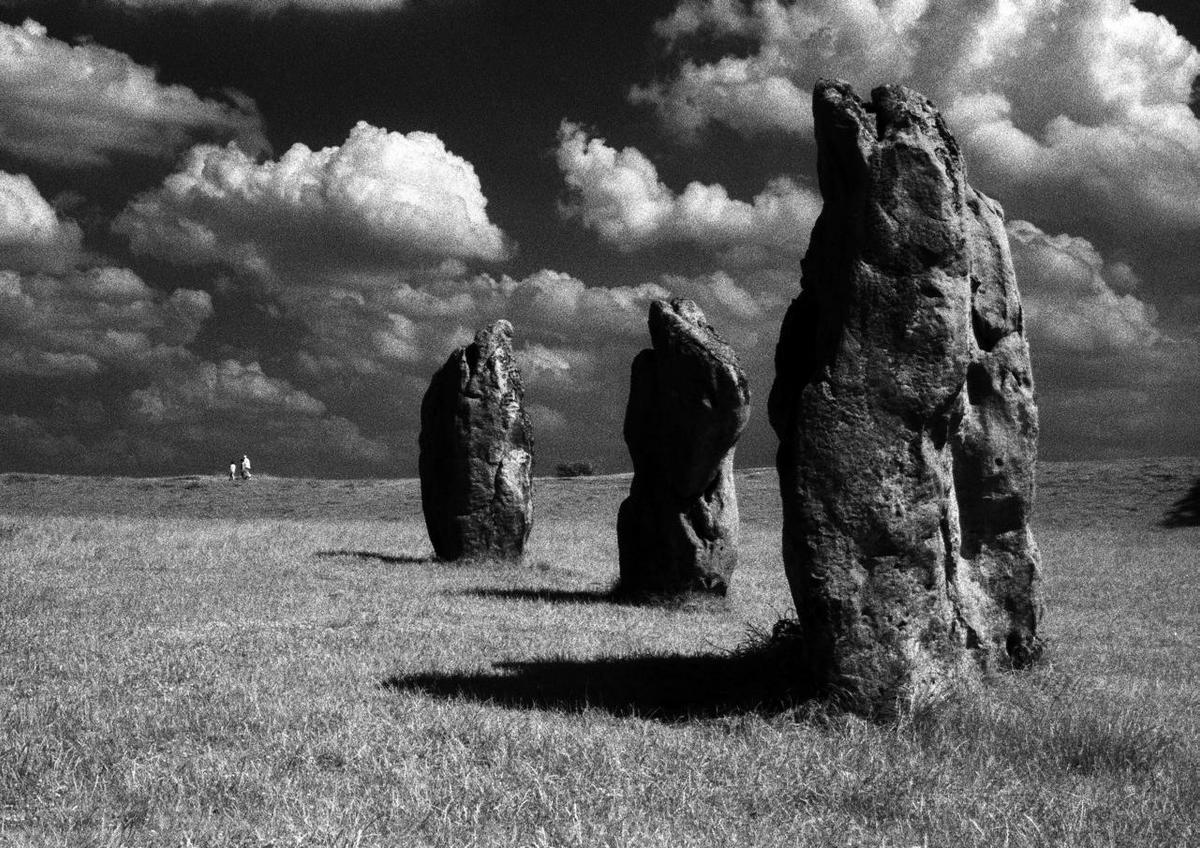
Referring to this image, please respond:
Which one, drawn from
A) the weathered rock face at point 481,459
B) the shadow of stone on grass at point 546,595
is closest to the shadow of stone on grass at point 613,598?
the shadow of stone on grass at point 546,595

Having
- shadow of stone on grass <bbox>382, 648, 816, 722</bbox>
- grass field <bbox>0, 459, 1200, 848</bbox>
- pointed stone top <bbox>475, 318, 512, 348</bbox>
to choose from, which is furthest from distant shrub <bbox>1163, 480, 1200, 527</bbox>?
shadow of stone on grass <bbox>382, 648, 816, 722</bbox>

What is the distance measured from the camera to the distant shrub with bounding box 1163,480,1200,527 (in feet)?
142

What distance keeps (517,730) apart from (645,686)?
2.58 m

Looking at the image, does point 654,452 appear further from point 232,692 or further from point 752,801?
point 752,801

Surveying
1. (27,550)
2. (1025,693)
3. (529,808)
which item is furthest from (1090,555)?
(529,808)

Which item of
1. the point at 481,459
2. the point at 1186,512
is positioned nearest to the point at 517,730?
the point at 481,459

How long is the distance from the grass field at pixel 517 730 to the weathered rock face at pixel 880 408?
2.23 feet

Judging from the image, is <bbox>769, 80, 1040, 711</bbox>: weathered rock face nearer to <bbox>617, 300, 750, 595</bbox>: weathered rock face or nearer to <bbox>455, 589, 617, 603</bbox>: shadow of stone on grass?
<bbox>617, 300, 750, 595</bbox>: weathered rock face

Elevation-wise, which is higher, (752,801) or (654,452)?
(654,452)

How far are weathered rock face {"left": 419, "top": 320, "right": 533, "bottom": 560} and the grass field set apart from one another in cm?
500

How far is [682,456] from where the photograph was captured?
18.3 metres

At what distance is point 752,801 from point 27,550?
2039cm

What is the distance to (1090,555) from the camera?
3123 centimetres

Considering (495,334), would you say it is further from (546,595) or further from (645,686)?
(645,686)
